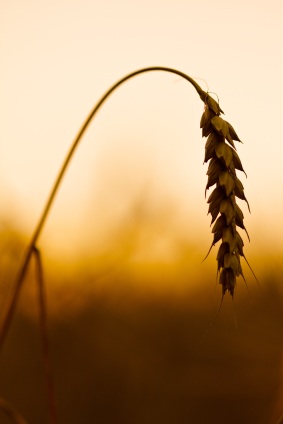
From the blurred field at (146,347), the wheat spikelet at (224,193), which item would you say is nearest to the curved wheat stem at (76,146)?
the wheat spikelet at (224,193)

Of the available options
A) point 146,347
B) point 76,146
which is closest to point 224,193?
point 76,146

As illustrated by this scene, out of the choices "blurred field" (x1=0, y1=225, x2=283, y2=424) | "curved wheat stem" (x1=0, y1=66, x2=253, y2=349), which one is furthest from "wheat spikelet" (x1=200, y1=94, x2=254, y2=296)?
"blurred field" (x1=0, y1=225, x2=283, y2=424)

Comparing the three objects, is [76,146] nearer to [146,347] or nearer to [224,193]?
[224,193]

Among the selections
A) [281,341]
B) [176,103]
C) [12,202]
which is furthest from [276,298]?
[12,202]

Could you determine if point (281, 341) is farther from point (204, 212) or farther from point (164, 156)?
point (164, 156)

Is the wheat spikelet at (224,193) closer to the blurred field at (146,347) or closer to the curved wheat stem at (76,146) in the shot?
the curved wheat stem at (76,146)

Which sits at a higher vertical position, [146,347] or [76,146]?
[76,146]
